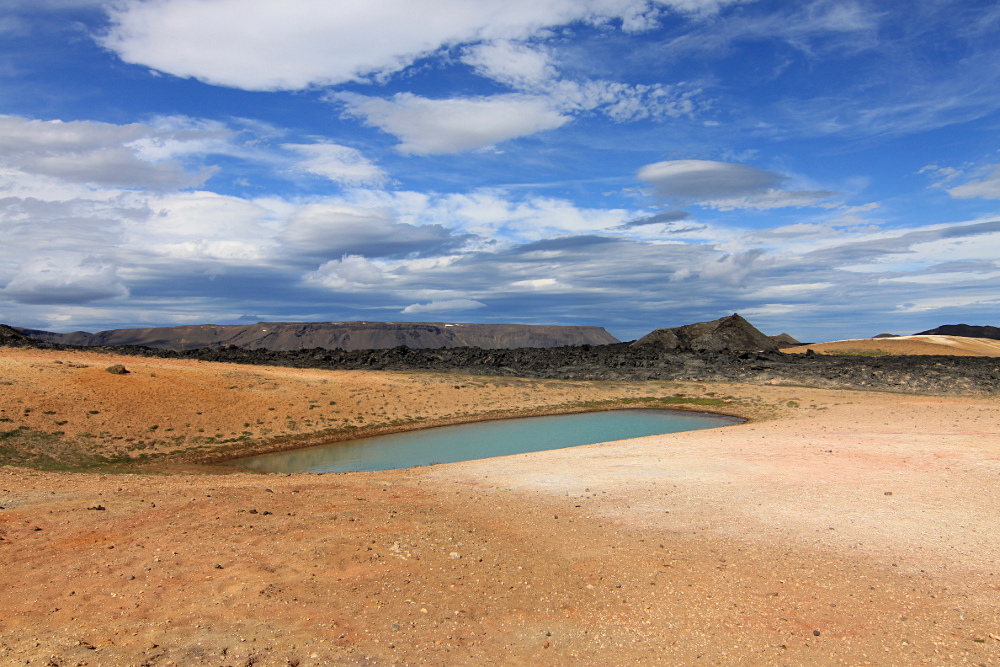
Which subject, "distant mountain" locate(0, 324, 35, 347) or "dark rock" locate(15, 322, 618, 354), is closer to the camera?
"distant mountain" locate(0, 324, 35, 347)

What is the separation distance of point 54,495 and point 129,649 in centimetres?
849

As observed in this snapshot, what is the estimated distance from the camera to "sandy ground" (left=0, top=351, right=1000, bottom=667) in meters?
5.99

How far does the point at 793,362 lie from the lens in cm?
4128

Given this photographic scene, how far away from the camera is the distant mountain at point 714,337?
172ft

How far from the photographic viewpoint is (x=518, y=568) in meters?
8.13

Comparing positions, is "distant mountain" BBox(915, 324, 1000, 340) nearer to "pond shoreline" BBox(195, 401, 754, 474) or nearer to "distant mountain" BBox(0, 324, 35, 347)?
"pond shoreline" BBox(195, 401, 754, 474)

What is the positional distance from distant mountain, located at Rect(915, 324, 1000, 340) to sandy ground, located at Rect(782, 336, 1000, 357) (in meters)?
12.4

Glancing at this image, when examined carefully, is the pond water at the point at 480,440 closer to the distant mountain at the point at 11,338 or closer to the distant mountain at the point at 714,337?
the distant mountain at the point at 714,337

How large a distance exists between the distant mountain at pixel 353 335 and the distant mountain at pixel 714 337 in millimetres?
69810

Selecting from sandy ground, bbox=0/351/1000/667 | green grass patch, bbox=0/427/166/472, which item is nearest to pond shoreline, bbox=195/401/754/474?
green grass patch, bbox=0/427/166/472

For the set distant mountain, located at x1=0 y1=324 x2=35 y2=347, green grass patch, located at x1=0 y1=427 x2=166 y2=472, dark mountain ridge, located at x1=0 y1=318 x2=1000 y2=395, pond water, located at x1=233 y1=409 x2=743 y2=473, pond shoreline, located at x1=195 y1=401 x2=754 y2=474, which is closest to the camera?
green grass patch, located at x1=0 y1=427 x2=166 y2=472

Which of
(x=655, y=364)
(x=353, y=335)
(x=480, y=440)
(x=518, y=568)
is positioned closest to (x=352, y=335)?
(x=353, y=335)

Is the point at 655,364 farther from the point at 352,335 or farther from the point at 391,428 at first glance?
the point at 352,335

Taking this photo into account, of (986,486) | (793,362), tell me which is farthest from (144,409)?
(793,362)
